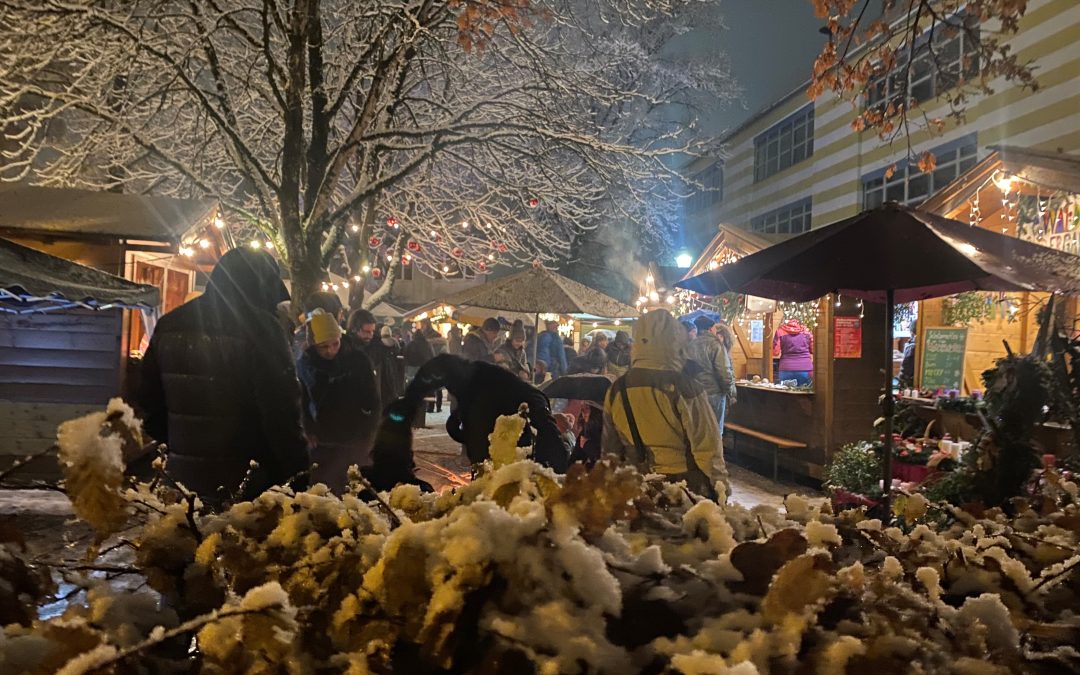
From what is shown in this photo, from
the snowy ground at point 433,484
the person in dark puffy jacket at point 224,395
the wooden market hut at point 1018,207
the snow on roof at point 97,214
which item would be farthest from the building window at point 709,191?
the person in dark puffy jacket at point 224,395

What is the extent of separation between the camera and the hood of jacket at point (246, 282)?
3.37 metres

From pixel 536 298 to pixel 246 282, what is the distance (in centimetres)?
643

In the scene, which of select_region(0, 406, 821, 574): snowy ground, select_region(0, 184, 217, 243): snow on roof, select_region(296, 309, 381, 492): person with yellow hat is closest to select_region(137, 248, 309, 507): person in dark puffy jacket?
select_region(0, 406, 821, 574): snowy ground

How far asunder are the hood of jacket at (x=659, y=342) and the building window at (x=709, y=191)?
26.0 m

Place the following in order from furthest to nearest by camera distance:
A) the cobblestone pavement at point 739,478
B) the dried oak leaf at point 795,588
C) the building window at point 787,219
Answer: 1. the building window at point 787,219
2. the cobblestone pavement at point 739,478
3. the dried oak leaf at point 795,588

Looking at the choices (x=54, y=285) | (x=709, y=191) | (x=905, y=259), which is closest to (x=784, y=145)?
(x=709, y=191)

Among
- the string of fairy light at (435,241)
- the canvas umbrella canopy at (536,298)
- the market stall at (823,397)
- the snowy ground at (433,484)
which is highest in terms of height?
the string of fairy light at (435,241)

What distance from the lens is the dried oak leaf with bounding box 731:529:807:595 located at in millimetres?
927

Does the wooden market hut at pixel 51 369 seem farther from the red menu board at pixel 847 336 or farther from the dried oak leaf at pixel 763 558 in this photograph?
the red menu board at pixel 847 336

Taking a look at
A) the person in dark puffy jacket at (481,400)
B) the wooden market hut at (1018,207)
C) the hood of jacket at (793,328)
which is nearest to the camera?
the person in dark puffy jacket at (481,400)

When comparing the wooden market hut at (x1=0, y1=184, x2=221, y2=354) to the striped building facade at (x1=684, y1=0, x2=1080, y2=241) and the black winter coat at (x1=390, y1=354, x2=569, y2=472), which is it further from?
the striped building facade at (x1=684, y1=0, x2=1080, y2=241)

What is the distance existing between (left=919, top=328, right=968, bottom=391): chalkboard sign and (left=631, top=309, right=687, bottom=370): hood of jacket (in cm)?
674

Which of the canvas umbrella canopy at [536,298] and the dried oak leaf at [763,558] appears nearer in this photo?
the dried oak leaf at [763,558]

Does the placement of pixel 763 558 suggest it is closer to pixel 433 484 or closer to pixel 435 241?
pixel 433 484
